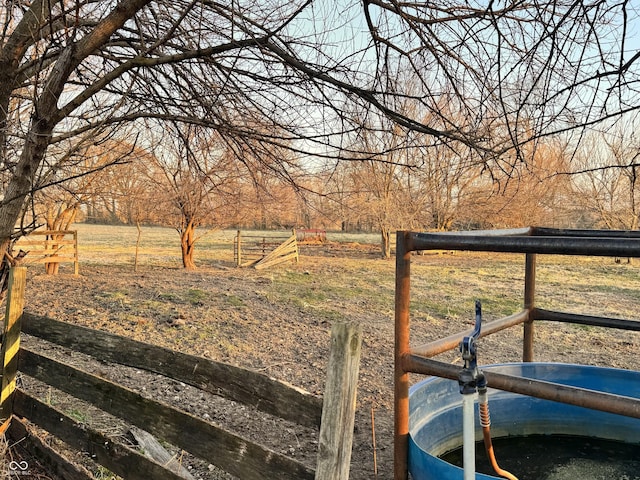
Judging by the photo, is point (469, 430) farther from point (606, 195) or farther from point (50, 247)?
point (606, 195)

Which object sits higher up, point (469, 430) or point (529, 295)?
point (529, 295)

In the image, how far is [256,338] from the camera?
21.7 feet

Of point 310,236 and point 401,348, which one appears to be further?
point 310,236

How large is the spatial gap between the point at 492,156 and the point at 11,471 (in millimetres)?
3093

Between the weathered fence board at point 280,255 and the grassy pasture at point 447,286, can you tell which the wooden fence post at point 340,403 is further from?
the weathered fence board at point 280,255

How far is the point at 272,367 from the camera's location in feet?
17.9

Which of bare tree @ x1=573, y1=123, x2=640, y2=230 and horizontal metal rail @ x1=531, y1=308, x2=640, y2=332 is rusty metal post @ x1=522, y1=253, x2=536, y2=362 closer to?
horizontal metal rail @ x1=531, y1=308, x2=640, y2=332

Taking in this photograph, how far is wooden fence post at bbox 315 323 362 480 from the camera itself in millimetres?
1602

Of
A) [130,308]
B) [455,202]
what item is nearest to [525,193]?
[455,202]

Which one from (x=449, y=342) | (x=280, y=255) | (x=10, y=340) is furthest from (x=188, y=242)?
(x=449, y=342)

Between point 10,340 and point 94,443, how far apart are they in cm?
101

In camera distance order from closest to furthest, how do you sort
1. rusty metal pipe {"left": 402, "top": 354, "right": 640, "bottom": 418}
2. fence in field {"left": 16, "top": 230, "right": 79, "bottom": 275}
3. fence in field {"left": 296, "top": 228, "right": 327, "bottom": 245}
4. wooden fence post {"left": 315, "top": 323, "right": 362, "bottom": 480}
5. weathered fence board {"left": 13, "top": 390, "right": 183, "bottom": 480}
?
rusty metal pipe {"left": 402, "top": 354, "right": 640, "bottom": 418} → wooden fence post {"left": 315, "top": 323, "right": 362, "bottom": 480} → weathered fence board {"left": 13, "top": 390, "right": 183, "bottom": 480} → fence in field {"left": 16, "top": 230, "right": 79, "bottom": 275} → fence in field {"left": 296, "top": 228, "right": 327, "bottom": 245}

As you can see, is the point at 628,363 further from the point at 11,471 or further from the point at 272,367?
the point at 11,471

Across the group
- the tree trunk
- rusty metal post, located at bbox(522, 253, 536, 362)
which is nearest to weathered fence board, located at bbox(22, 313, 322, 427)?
rusty metal post, located at bbox(522, 253, 536, 362)
